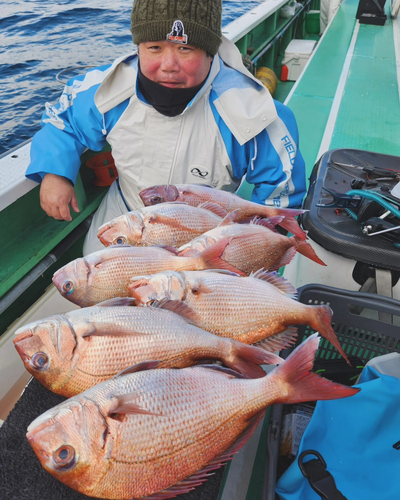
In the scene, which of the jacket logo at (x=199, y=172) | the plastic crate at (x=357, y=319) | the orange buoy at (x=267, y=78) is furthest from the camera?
the orange buoy at (x=267, y=78)

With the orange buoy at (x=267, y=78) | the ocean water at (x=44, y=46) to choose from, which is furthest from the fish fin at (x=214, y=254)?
the orange buoy at (x=267, y=78)

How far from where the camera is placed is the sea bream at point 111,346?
0.96 m

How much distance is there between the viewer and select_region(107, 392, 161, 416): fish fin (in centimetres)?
84

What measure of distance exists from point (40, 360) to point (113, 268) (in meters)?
0.38

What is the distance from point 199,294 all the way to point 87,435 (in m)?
0.49

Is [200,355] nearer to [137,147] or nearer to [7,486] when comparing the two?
[7,486]

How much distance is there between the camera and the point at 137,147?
2127mm

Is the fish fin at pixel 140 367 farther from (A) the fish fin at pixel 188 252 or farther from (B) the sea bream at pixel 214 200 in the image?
(B) the sea bream at pixel 214 200

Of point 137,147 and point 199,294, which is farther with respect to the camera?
point 137,147

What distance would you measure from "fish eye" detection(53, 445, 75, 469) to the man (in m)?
1.43

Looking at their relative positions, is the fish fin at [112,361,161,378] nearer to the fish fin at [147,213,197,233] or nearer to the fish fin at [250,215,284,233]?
the fish fin at [147,213,197,233]


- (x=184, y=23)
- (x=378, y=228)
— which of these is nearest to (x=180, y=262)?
(x=378, y=228)

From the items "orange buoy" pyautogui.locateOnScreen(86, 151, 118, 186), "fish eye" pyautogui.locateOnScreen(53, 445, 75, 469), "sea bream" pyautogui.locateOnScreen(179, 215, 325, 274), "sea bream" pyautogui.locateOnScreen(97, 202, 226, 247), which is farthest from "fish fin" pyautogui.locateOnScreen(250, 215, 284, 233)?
"orange buoy" pyautogui.locateOnScreen(86, 151, 118, 186)

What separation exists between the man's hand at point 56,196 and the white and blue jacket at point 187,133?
0.16ft
